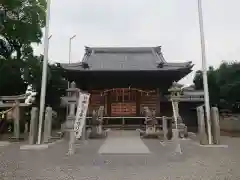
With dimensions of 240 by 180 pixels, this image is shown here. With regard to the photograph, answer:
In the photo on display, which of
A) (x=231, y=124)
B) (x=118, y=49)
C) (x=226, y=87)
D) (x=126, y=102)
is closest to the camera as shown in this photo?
(x=126, y=102)

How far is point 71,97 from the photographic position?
14156 mm

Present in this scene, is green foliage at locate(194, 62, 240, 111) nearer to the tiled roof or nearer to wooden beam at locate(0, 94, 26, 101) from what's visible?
the tiled roof

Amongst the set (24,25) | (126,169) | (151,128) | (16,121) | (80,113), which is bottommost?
(126,169)

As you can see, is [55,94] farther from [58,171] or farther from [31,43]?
[58,171]

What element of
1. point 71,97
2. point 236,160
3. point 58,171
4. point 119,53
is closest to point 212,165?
point 236,160

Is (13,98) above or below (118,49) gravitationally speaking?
below

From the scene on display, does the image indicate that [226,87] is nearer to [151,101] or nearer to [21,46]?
[151,101]

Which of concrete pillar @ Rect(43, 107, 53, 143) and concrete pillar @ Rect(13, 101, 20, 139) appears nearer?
concrete pillar @ Rect(43, 107, 53, 143)

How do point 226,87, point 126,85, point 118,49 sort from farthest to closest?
point 118,49 → point 226,87 → point 126,85

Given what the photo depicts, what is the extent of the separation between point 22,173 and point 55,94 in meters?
22.2

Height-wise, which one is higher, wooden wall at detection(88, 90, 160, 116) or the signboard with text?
wooden wall at detection(88, 90, 160, 116)

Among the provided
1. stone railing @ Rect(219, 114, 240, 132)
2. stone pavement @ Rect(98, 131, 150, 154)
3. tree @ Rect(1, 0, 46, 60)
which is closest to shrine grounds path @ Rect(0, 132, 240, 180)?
stone pavement @ Rect(98, 131, 150, 154)

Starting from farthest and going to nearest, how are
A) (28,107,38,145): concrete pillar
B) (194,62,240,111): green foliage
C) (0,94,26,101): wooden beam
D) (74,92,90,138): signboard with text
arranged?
1. (194,62,240,111): green foliage
2. (0,94,26,101): wooden beam
3. (28,107,38,145): concrete pillar
4. (74,92,90,138): signboard with text

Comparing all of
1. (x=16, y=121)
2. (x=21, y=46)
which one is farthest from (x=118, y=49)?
(x=16, y=121)
